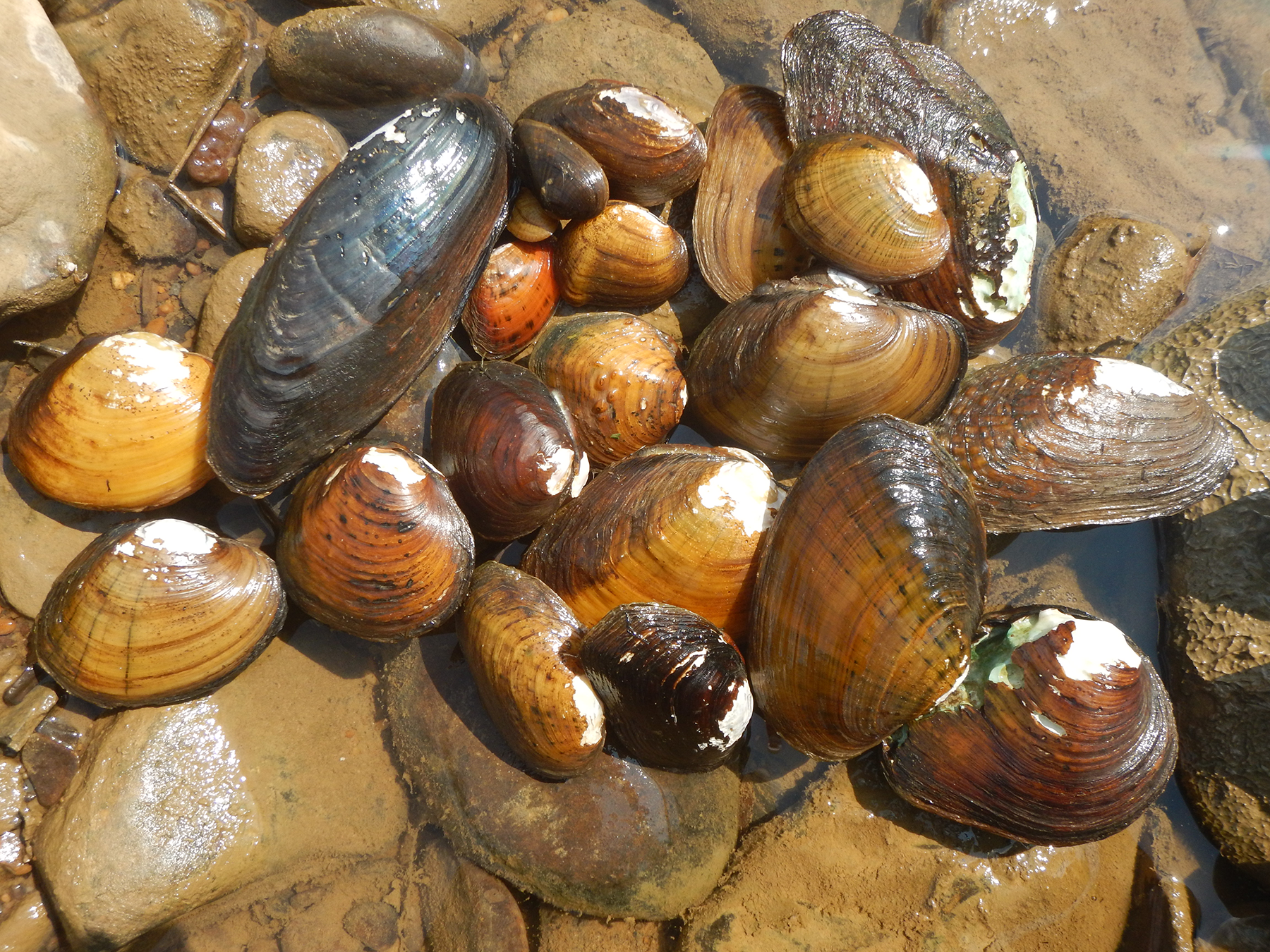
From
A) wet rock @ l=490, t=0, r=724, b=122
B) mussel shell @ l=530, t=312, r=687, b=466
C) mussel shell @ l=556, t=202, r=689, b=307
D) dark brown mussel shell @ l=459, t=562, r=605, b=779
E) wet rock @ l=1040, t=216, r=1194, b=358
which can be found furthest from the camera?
wet rock @ l=490, t=0, r=724, b=122

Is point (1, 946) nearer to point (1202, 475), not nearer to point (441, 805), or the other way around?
point (441, 805)

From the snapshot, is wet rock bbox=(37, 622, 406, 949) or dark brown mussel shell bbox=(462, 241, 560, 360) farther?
dark brown mussel shell bbox=(462, 241, 560, 360)

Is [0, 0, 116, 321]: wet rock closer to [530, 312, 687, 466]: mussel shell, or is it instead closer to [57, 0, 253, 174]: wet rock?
[57, 0, 253, 174]: wet rock

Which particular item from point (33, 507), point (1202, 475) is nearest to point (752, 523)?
Answer: point (1202, 475)

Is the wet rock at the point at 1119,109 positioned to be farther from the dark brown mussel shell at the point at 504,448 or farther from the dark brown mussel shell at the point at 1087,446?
the dark brown mussel shell at the point at 504,448

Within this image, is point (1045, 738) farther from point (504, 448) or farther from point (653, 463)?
point (504, 448)

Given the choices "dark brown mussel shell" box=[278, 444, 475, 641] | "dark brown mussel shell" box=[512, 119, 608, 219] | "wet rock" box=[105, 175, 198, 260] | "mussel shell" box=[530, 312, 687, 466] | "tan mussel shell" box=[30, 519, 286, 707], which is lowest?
"tan mussel shell" box=[30, 519, 286, 707]

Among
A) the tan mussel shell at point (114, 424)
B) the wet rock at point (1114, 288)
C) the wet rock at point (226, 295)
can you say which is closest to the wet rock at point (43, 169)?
the tan mussel shell at point (114, 424)

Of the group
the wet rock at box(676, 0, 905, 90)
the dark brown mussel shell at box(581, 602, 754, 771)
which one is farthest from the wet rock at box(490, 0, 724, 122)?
the dark brown mussel shell at box(581, 602, 754, 771)
